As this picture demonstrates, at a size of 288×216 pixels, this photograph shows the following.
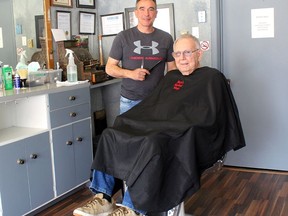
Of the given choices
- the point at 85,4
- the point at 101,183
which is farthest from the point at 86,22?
the point at 101,183

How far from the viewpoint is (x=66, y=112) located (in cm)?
317

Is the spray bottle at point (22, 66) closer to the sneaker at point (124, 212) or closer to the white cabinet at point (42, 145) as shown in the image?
the white cabinet at point (42, 145)

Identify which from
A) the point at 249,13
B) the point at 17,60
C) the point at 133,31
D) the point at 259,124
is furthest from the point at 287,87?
the point at 17,60

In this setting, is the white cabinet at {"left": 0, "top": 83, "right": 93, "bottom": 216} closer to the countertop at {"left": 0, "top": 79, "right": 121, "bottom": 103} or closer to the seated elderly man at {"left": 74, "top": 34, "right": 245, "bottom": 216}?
the countertop at {"left": 0, "top": 79, "right": 121, "bottom": 103}

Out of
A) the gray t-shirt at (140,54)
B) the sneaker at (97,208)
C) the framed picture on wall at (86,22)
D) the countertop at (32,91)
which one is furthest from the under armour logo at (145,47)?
the framed picture on wall at (86,22)

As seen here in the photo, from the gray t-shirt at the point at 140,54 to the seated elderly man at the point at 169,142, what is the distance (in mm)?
246

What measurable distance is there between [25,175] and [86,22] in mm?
1903

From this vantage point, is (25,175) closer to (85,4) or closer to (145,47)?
(145,47)

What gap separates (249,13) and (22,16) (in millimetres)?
2011

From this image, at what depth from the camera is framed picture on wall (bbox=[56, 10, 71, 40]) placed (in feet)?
12.2

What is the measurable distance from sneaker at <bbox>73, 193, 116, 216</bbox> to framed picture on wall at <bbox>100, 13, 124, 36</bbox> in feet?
7.60

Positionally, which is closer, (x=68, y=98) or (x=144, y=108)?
(x=144, y=108)

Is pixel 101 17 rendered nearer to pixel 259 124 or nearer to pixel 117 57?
pixel 117 57

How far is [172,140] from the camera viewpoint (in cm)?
208
